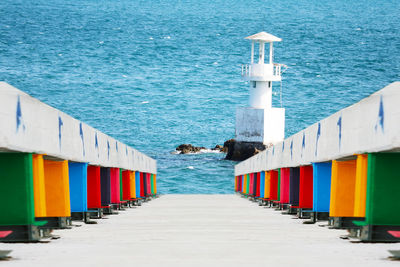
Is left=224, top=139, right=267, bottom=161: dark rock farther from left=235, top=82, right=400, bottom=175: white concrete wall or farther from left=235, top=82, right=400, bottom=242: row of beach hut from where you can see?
left=235, top=82, right=400, bottom=175: white concrete wall

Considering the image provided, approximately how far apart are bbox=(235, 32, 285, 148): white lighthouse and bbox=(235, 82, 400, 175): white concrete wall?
2391 inches

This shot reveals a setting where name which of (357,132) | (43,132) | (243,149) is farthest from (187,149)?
(357,132)

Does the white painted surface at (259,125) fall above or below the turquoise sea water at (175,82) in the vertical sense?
below

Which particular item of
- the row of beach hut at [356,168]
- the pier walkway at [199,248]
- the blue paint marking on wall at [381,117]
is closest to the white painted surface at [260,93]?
the row of beach hut at [356,168]

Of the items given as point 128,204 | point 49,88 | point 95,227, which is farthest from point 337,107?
point 95,227

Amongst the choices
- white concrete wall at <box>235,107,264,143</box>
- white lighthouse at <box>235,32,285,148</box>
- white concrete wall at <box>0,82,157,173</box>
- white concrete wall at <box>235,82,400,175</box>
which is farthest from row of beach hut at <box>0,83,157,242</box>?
white concrete wall at <box>235,107,264,143</box>

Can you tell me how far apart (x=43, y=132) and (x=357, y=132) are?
468 cm

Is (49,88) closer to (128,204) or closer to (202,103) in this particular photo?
(202,103)

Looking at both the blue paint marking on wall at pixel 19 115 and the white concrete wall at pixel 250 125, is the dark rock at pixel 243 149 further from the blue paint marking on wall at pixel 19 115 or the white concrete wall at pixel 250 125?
the blue paint marking on wall at pixel 19 115

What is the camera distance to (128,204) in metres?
24.4

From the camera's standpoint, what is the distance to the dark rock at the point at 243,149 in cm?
8475

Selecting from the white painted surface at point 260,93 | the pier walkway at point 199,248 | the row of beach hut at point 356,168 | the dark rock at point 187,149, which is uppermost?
the dark rock at point 187,149

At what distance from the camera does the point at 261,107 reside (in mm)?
81562

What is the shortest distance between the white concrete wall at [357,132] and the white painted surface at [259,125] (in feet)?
208
